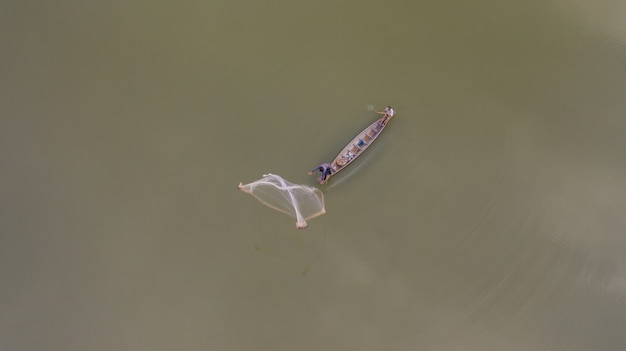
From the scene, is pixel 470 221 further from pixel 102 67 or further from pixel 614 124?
pixel 102 67

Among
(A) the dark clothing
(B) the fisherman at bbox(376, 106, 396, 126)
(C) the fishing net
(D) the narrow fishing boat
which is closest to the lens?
(C) the fishing net

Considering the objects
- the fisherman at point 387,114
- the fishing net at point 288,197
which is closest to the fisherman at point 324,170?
the fishing net at point 288,197

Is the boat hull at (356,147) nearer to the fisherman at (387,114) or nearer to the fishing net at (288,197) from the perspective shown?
the fisherman at (387,114)

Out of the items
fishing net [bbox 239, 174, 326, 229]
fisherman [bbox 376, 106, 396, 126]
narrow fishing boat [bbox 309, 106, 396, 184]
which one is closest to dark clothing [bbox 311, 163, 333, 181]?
narrow fishing boat [bbox 309, 106, 396, 184]

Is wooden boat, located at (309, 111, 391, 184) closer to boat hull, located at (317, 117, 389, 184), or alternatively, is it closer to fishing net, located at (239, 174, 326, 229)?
boat hull, located at (317, 117, 389, 184)

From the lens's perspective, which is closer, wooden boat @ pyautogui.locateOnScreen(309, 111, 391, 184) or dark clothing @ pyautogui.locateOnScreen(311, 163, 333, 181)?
dark clothing @ pyautogui.locateOnScreen(311, 163, 333, 181)

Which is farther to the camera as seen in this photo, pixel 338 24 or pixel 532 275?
pixel 338 24

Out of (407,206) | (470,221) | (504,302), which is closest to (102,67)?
(407,206)
